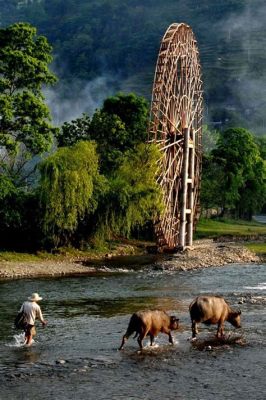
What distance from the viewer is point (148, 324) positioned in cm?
2667

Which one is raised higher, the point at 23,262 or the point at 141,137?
the point at 141,137

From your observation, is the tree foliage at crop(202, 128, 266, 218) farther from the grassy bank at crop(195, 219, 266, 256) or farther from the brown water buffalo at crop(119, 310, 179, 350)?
the brown water buffalo at crop(119, 310, 179, 350)

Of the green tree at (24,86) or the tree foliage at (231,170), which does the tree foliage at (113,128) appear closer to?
the green tree at (24,86)

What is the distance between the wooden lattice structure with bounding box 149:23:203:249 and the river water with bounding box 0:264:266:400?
2909 cm

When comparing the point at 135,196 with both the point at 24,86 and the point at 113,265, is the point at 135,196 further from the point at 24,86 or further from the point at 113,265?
the point at 24,86

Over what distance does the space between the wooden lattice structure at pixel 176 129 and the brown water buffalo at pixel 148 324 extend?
43.4 meters

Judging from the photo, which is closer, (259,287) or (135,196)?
(259,287)

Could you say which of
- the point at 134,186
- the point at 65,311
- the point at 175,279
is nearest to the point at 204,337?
the point at 65,311

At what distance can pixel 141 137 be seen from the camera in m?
91.4

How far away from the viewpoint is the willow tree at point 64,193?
206 feet

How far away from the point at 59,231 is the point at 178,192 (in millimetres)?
17627

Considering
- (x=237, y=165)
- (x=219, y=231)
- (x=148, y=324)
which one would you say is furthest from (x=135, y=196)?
(x=237, y=165)

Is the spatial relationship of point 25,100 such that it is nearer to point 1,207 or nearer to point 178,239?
point 1,207

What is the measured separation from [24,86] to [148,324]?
4417 centimetres
